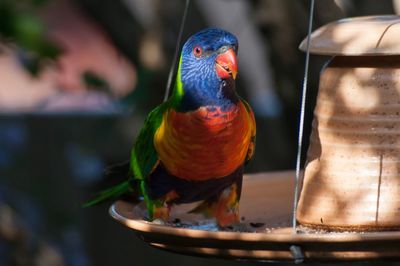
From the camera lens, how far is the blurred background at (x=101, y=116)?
4094 millimetres

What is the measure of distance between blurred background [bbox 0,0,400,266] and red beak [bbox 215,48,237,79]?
481 mm

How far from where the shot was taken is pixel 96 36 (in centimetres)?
1168

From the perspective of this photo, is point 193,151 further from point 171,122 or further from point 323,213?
point 323,213

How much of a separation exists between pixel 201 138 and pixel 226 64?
230mm

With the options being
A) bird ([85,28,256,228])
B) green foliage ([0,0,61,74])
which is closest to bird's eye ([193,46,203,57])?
bird ([85,28,256,228])

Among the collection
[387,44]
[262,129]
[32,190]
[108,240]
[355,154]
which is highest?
[387,44]

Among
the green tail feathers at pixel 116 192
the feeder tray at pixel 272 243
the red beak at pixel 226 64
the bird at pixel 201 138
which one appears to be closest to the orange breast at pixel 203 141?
Result: the bird at pixel 201 138

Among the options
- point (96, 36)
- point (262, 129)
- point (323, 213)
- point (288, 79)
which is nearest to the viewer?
point (323, 213)

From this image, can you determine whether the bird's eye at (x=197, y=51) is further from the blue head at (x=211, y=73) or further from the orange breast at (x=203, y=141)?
the orange breast at (x=203, y=141)

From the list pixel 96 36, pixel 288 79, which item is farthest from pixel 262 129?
pixel 96 36

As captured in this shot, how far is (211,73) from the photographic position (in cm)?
280

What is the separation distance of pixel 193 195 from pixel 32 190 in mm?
3624

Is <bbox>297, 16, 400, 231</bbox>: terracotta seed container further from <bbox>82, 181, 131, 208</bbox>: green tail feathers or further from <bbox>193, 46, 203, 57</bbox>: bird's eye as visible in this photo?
<bbox>82, 181, 131, 208</bbox>: green tail feathers

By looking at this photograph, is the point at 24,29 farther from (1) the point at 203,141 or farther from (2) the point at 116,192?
(2) the point at 116,192
